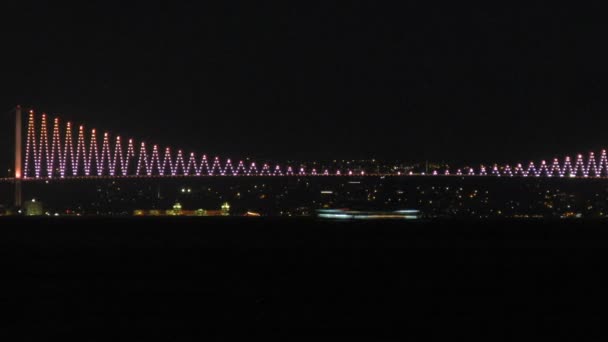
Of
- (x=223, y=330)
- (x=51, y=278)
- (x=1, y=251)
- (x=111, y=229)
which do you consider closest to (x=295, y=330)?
(x=223, y=330)

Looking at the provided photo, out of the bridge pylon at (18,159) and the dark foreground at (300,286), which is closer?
the dark foreground at (300,286)

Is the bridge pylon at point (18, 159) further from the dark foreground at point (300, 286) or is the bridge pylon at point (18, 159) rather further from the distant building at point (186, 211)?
the dark foreground at point (300, 286)

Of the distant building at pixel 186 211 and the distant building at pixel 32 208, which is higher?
the distant building at pixel 32 208

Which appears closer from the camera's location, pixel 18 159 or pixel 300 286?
pixel 300 286

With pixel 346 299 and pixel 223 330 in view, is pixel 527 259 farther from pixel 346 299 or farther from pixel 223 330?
pixel 223 330

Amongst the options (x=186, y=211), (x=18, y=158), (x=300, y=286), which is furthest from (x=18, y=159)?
(x=300, y=286)

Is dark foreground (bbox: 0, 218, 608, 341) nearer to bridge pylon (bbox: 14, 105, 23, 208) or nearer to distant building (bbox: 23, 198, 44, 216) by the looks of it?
distant building (bbox: 23, 198, 44, 216)

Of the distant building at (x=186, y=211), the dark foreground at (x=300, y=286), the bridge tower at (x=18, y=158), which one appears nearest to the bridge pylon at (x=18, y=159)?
the bridge tower at (x=18, y=158)

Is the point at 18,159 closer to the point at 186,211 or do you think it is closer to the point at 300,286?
the point at 186,211
